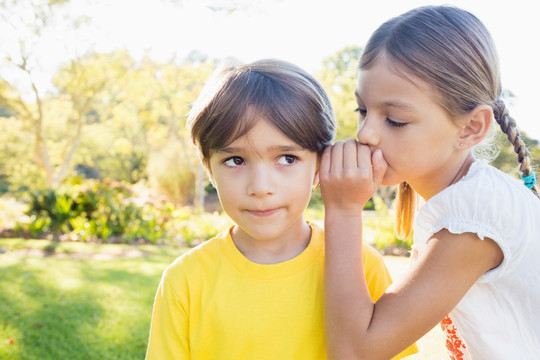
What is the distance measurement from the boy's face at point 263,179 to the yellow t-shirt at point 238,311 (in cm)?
16

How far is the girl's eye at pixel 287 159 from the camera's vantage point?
5.04 ft

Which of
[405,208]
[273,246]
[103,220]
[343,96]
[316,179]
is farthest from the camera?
[343,96]

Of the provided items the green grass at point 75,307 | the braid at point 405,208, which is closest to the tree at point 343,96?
the green grass at point 75,307

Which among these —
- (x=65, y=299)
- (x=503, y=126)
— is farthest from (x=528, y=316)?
(x=65, y=299)

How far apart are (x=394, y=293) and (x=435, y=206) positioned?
35 centimetres

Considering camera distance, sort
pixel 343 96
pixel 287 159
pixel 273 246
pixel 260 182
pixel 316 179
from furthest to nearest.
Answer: pixel 343 96, pixel 316 179, pixel 273 246, pixel 287 159, pixel 260 182

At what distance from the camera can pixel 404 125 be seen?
1.57 meters

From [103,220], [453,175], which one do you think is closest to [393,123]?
[453,175]

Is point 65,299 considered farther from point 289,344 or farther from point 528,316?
point 528,316

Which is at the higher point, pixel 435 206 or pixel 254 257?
pixel 435 206

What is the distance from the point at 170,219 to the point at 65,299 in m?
6.75

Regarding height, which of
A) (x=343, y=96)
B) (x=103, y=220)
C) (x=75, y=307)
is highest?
(x=343, y=96)

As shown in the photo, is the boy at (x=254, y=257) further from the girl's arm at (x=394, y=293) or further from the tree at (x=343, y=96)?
the tree at (x=343, y=96)

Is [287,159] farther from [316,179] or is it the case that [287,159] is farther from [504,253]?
[504,253]
